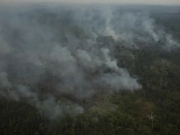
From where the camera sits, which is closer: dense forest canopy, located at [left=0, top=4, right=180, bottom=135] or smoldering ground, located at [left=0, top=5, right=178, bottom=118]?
dense forest canopy, located at [left=0, top=4, right=180, bottom=135]

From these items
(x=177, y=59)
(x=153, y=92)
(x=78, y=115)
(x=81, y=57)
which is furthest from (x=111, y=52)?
(x=78, y=115)

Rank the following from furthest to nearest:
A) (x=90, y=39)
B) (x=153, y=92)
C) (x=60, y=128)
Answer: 1. (x=90, y=39)
2. (x=153, y=92)
3. (x=60, y=128)

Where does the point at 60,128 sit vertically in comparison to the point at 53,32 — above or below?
below

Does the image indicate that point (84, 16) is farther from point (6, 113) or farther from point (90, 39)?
point (6, 113)

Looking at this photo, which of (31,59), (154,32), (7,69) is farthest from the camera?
(154,32)

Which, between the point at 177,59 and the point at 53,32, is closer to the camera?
the point at 177,59

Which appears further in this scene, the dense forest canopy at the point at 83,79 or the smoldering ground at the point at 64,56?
the smoldering ground at the point at 64,56
